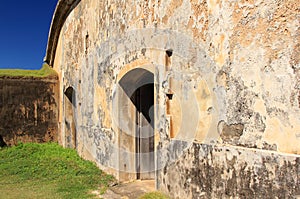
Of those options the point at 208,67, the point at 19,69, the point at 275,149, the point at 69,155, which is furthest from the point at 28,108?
the point at 275,149

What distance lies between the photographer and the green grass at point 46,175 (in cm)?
457

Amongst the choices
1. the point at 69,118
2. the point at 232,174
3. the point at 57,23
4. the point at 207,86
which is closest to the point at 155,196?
the point at 232,174

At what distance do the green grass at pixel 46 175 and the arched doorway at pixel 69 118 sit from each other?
0.61 m

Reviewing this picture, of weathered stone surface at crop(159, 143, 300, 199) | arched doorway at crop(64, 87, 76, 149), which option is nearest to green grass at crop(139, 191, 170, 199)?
weathered stone surface at crop(159, 143, 300, 199)

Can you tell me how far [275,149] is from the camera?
233 centimetres

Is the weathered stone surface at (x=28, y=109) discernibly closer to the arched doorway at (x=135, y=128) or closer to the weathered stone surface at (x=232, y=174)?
the arched doorway at (x=135, y=128)

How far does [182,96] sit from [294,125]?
5.01 ft

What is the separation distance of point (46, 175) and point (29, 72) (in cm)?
466

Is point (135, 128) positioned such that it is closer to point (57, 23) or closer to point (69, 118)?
point (69, 118)

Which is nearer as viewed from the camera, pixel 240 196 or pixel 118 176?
pixel 240 196

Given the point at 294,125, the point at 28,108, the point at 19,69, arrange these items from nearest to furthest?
1. the point at 294,125
2. the point at 28,108
3. the point at 19,69

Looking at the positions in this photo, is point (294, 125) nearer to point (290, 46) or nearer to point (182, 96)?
point (290, 46)

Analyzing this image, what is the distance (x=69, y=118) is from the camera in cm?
874

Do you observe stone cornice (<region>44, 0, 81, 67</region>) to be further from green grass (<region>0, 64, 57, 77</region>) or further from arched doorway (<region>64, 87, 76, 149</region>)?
arched doorway (<region>64, 87, 76, 149</region>)
